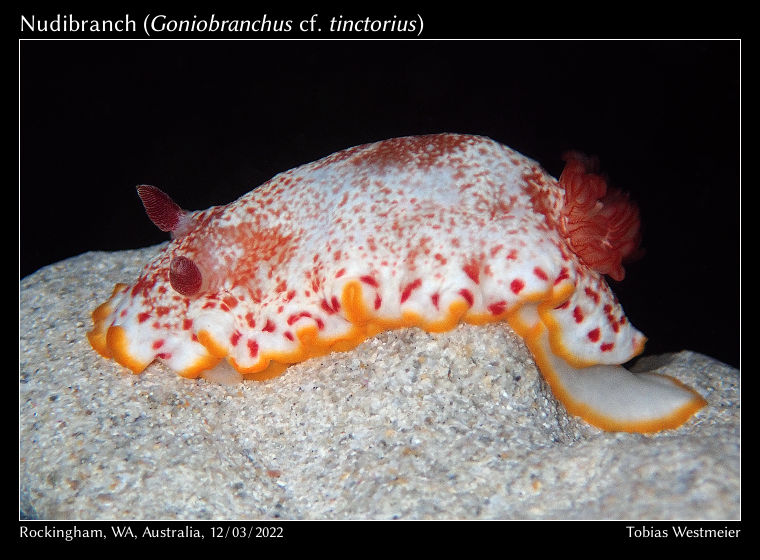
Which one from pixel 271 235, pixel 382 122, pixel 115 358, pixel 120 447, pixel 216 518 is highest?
pixel 382 122

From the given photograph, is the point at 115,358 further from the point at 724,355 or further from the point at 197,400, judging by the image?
the point at 724,355

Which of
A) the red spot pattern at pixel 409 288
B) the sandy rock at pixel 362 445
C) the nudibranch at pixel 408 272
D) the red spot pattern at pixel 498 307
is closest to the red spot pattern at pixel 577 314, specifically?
the nudibranch at pixel 408 272

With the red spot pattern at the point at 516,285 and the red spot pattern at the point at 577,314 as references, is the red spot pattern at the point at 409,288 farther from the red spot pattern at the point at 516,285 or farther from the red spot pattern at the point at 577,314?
the red spot pattern at the point at 577,314

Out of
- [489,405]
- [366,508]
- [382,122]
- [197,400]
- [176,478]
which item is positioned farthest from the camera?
[382,122]

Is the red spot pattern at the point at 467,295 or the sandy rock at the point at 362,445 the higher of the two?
the red spot pattern at the point at 467,295

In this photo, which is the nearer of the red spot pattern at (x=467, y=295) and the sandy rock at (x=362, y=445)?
the sandy rock at (x=362, y=445)

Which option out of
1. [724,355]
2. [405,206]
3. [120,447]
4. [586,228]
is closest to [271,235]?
[405,206]

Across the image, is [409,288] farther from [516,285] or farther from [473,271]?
[516,285]

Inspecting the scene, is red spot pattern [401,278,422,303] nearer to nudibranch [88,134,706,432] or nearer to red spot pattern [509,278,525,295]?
nudibranch [88,134,706,432]
